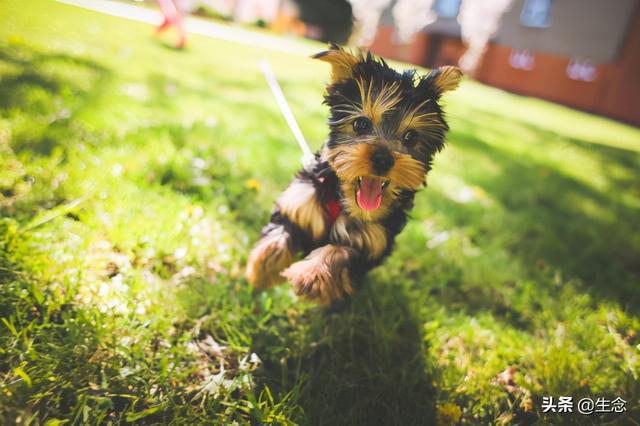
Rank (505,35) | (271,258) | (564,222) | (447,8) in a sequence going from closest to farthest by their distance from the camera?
(271,258) < (564,222) < (505,35) < (447,8)

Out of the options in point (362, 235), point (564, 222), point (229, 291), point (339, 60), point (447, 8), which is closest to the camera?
point (339, 60)

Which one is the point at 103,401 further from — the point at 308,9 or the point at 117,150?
the point at 308,9

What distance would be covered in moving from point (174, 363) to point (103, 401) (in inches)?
14.5

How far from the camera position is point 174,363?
2000 mm

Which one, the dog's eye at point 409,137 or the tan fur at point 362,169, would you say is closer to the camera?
the tan fur at point 362,169

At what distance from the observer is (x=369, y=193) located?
213 cm

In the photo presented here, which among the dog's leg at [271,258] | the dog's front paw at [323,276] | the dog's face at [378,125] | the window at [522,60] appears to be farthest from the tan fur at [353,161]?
the window at [522,60]

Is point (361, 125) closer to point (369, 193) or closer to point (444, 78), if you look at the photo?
point (369, 193)

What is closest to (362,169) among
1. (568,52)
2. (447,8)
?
(568,52)

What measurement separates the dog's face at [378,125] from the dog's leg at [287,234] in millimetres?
275

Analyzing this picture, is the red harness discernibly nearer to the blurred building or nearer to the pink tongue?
the pink tongue

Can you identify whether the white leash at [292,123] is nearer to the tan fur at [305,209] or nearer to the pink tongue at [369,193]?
the tan fur at [305,209]

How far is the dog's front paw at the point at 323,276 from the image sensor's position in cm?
220

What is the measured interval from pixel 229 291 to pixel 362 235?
104 centimetres
